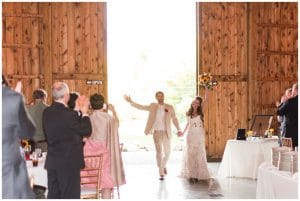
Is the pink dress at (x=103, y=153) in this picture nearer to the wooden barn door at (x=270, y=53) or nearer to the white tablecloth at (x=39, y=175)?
the white tablecloth at (x=39, y=175)

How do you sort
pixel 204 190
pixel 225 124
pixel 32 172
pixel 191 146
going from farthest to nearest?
pixel 225 124, pixel 191 146, pixel 204 190, pixel 32 172

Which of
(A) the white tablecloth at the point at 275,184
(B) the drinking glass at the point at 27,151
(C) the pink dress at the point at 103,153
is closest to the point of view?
(A) the white tablecloth at the point at 275,184

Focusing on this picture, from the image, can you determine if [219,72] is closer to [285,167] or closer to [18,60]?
[18,60]

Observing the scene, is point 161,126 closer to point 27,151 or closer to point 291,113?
point 291,113

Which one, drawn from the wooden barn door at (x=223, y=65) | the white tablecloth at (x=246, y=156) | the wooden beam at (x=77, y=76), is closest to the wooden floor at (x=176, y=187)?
the white tablecloth at (x=246, y=156)

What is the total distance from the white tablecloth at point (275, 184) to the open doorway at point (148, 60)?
308 inches

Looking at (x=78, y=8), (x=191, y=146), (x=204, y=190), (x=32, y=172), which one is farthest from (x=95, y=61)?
(x=32, y=172)

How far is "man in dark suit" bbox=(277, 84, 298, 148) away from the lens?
6094 millimetres

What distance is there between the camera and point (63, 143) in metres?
4.30

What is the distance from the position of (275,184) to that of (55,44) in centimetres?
726

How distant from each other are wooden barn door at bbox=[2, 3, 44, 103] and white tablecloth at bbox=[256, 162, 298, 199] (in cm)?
664

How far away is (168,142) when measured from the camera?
848 centimetres

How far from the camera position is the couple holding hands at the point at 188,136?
26.9ft

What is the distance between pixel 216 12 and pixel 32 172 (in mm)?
7424
